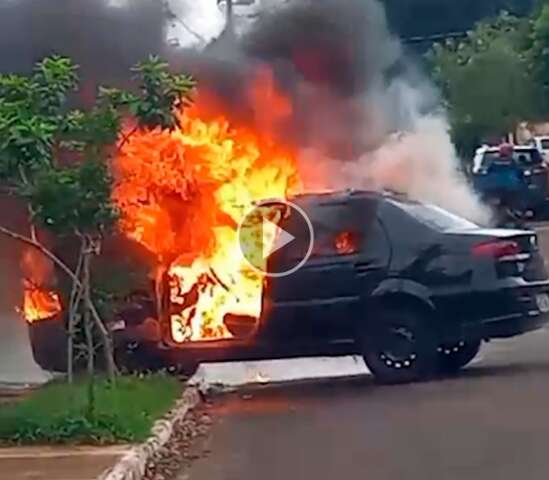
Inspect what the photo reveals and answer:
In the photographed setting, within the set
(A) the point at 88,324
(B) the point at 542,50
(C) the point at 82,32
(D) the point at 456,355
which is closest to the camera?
(A) the point at 88,324

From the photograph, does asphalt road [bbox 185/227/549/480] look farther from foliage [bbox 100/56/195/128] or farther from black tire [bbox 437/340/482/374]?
foliage [bbox 100/56/195/128]

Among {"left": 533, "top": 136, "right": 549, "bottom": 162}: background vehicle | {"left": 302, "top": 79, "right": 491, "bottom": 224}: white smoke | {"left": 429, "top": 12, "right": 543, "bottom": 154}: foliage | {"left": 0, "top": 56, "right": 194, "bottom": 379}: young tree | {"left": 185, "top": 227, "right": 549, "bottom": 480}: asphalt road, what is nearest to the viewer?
{"left": 185, "top": 227, "right": 549, "bottom": 480}: asphalt road

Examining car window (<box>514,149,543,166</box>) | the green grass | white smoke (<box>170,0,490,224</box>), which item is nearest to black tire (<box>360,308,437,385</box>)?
the green grass

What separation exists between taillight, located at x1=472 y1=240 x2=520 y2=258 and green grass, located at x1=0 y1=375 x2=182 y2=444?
3037 millimetres

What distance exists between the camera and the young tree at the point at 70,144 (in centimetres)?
1202

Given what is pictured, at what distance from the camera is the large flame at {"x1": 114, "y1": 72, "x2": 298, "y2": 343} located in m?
14.5

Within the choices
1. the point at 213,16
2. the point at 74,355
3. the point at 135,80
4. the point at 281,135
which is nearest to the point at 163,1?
the point at 213,16

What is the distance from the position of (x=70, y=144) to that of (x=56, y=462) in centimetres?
278

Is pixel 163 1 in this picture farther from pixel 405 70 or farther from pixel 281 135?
pixel 405 70

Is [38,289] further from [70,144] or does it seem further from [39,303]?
[70,144]

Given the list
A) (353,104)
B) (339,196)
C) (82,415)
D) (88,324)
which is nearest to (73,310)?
(88,324)

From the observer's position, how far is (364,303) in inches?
587

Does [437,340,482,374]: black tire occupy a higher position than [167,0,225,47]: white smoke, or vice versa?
[167,0,225,47]: white smoke

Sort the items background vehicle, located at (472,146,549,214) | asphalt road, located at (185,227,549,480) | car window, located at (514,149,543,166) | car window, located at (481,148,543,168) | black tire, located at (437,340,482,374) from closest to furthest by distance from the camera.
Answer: asphalt road, located at (185,227,549,480), black tire, located at (437,340,482,374), background vehicle, located at (472,146,549,214), car window, located at (481,148,543,168), car window, located at (514,149,543,166)
